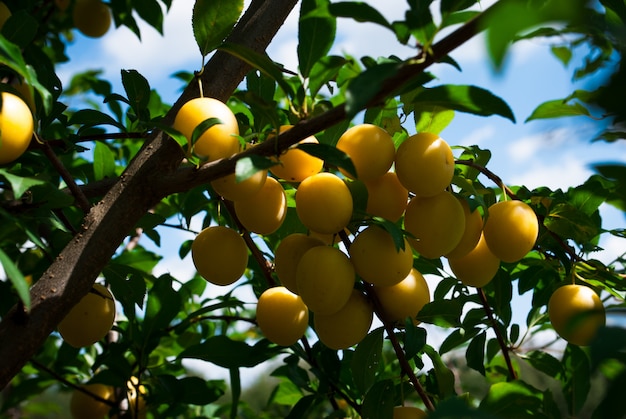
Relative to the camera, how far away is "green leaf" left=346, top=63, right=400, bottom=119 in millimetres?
538

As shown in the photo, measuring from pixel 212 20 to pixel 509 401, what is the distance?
0.68 m

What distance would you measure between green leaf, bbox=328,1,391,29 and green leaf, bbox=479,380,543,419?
0.56 m

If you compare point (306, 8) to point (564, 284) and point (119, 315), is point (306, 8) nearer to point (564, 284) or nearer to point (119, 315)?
point (564, 284)

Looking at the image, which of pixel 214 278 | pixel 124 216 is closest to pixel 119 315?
pixel 214 278

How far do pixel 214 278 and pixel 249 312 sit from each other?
1.29m

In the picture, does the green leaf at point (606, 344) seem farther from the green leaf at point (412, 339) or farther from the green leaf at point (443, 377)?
the green leaf at point (443, 377)

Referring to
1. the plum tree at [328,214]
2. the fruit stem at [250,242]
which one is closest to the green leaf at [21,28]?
the plum tree at [328,214]

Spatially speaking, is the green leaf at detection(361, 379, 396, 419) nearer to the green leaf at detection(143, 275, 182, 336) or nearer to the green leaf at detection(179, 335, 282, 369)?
the green leaf at detection(179, 335, 282, 369)

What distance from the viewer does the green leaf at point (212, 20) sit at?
0.83 m

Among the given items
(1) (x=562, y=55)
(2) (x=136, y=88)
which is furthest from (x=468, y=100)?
(1) (x=562, y=55)

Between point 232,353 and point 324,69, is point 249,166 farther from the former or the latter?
point 232,353

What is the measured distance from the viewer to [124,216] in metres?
0.78

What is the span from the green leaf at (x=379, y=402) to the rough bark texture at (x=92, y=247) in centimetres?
45

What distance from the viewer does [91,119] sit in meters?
1.09
